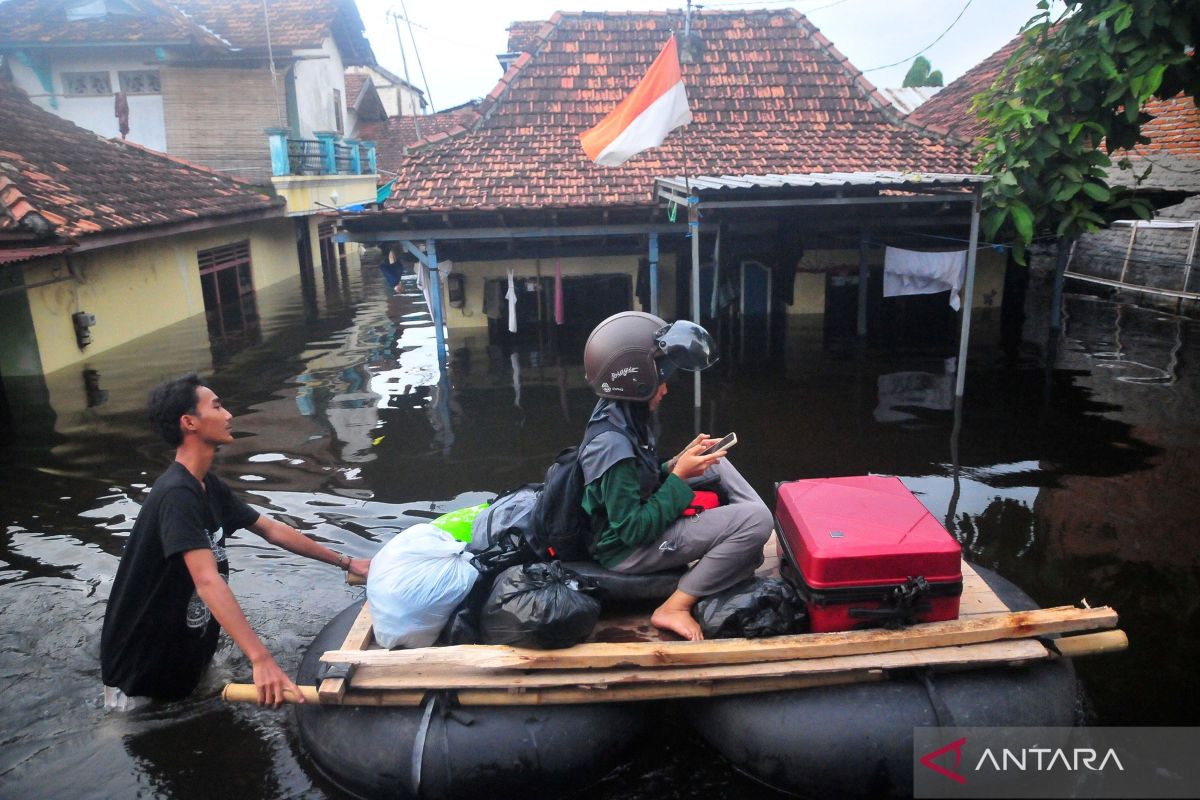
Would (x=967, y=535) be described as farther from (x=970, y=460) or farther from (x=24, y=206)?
(x=24, y=206)

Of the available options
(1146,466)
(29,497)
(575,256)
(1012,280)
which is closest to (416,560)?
(29,497)

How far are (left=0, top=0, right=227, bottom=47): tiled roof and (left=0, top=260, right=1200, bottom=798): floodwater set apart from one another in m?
8.35

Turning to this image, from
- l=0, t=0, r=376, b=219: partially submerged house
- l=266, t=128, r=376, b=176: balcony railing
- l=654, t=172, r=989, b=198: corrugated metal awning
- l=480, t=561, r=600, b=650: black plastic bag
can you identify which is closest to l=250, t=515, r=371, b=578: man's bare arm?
l=480, t=561, r=600, b=650: black plastic bag

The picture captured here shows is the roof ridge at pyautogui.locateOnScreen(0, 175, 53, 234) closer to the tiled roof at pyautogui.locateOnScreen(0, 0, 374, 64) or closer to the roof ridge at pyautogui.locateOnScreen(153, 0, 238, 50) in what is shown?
the tiled roof at pyautogui.locateOnScreen(0, 0, 374, 64)

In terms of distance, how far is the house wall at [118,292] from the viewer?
11383mm

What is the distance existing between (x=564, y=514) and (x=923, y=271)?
9.61 metres

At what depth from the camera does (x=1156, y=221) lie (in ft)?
51.0

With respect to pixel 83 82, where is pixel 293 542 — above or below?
below

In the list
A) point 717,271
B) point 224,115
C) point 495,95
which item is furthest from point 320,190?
point 717,271

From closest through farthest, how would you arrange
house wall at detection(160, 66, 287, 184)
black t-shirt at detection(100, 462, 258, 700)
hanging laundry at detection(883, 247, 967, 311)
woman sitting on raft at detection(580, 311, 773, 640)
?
black t-shirt at detection(100, 462, 258, 700) → woman sitting on raft at detection(580, 311, 773, 640) → hanging laundry at detection(883, 247, 967, 311) → house wall at detection(160, 66, 287, 184)

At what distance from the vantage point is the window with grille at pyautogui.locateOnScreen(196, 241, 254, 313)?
56.7ft

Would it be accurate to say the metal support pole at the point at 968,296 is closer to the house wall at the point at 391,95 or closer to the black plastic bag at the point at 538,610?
the black plastic bag at the point at 538,610

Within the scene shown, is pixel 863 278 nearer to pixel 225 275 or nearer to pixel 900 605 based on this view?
pixel 900 605

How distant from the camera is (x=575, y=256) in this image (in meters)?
13.8
